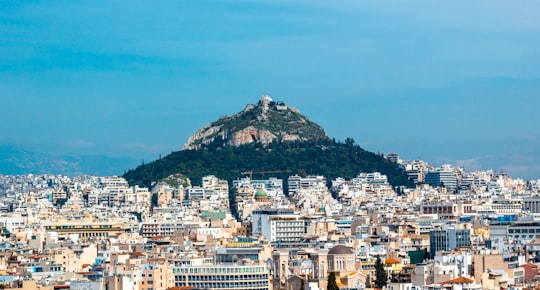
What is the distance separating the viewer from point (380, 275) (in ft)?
198

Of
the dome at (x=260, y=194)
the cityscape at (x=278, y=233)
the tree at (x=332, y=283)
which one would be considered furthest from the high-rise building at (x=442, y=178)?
the tree at (x=332, y=283)

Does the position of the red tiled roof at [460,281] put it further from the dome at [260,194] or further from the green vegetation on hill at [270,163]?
the green vegetation on hill at [270,163]

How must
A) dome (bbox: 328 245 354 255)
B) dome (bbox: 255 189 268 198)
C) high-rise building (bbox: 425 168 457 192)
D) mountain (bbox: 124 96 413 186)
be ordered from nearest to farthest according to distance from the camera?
dome (bbox: 328 245 354 255) → dome (bbox: 255 189 268 198) → mountain (bbox: 124 96 413 186) → high-rise building (bbox: 425 168 457 192)

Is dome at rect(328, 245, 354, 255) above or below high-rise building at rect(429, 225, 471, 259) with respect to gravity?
below

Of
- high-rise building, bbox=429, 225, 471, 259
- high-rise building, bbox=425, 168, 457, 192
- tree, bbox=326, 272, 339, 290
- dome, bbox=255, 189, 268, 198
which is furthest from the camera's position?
high-rise building, bbox=425, 168, 457, 192

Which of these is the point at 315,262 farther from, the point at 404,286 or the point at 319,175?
the point at 319,175

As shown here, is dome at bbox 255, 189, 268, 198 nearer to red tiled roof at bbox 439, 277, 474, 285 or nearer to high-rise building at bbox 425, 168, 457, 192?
high-rise building at bbox 425, 168, 457, 192

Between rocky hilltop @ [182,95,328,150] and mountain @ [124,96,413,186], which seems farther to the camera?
rocky hilltop @ [182,95,328,150]

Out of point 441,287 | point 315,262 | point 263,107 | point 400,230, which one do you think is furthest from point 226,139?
point 441,287

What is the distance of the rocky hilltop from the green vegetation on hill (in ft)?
3.70

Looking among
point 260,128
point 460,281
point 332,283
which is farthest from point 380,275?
point 260,128

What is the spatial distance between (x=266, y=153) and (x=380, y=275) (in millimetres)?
75533

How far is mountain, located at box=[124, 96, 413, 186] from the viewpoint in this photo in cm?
13225

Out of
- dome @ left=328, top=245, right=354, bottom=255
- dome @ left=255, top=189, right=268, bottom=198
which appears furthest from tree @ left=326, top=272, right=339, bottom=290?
dome @ left=255, top=189, right=268, bottom=198
